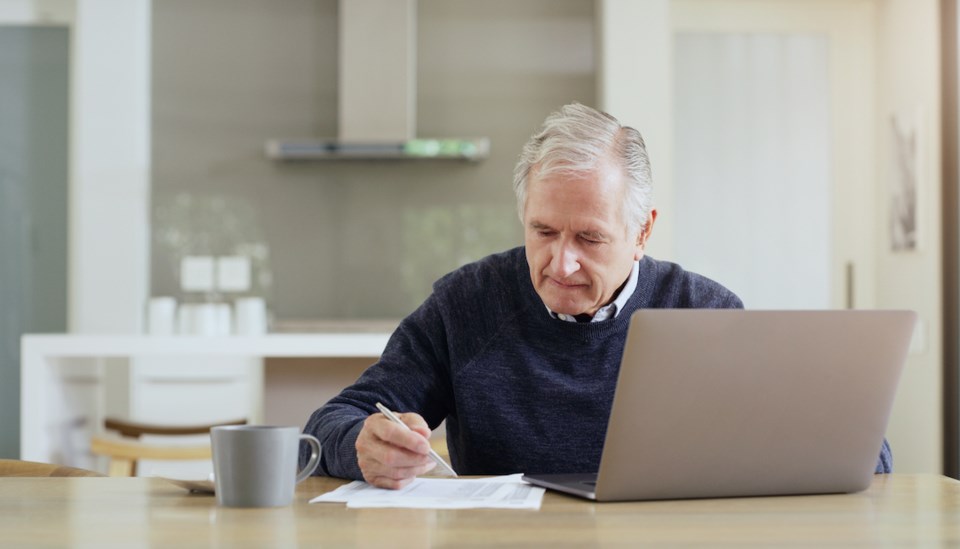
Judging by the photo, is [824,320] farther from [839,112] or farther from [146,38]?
[146,38]

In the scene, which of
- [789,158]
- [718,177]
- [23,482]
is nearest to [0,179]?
[718,177]

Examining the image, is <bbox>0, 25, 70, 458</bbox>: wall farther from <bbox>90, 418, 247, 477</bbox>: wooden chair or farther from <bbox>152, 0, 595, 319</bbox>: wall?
<bbox>90, 418, 247, 477</bbox>: wooden chair

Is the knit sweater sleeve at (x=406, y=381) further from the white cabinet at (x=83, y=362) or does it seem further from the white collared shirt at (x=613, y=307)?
the white cabinet at (x=83, y=362)

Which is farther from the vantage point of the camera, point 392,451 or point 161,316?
point 161,316

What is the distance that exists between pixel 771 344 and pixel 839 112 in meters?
4.02

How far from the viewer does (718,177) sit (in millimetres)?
4879

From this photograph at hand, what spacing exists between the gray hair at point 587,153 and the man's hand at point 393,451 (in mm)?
512

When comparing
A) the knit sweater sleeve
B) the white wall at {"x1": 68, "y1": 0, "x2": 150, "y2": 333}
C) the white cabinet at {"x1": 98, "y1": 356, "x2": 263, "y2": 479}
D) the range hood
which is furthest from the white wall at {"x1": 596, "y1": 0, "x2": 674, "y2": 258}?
the knit sweater sleeve

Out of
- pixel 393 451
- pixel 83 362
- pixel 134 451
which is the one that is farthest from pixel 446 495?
pixel 83 362

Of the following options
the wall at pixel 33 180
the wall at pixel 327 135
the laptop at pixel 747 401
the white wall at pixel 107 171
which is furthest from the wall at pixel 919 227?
the wall at pixel 33 180

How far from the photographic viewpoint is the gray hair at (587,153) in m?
1.62

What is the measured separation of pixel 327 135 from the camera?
16.8 ft

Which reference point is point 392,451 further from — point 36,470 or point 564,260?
point 36,470

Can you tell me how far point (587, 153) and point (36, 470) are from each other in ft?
3.15
